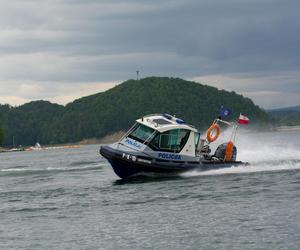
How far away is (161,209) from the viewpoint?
30656 mm

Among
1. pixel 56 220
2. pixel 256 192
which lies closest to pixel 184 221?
pixel 56 220

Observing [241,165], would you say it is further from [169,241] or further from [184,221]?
[169,241]

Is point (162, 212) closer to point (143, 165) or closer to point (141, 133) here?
point (143, 165)

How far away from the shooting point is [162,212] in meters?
29.8

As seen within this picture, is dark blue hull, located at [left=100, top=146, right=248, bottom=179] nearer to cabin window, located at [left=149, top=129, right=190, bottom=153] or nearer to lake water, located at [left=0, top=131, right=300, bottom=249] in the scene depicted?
lake water, located at [left=0, top=131, right=300, bottom=249]

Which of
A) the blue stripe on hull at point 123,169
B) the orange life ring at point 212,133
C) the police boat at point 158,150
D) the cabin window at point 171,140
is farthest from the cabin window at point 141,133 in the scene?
the orange life ring at point 212,133

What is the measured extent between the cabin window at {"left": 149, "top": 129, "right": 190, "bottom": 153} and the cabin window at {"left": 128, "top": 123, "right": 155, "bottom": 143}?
1.36 ft

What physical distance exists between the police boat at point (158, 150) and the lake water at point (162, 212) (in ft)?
2.11

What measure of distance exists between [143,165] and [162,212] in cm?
1163

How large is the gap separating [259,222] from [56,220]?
26.7 feet

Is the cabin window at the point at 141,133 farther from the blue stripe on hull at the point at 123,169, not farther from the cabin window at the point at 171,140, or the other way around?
the blue stripe on hull at the point at 123,169

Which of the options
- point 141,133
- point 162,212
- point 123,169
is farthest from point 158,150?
point 162,212

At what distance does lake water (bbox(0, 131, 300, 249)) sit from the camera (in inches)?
955

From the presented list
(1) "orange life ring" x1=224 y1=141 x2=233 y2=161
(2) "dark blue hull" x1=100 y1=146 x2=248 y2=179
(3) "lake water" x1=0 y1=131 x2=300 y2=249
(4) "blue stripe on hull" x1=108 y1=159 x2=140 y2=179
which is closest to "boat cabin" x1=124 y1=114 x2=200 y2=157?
(2) "dark blue hull" x1=100 y1=146 x2=248 y2=179
